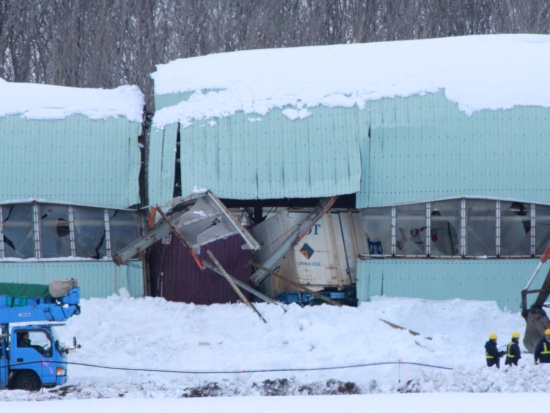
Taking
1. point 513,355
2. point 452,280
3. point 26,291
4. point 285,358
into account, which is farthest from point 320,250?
point 26,291

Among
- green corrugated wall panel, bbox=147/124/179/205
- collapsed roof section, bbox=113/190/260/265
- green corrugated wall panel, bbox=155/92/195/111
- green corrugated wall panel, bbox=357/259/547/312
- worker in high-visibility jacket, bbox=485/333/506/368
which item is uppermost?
green corrugated wall panel, bbox=155/92/195/111

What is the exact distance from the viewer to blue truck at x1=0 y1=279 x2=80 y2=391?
64.8 ft

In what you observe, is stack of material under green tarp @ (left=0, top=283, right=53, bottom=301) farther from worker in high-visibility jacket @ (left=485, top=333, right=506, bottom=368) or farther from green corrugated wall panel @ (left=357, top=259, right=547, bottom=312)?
worker in high-visibility jacket @ (left=485, top=333, right=506, bottom=368)

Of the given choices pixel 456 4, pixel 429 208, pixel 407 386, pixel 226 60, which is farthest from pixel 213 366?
A: pixel 456 4

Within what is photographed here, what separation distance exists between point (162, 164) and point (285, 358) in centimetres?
708

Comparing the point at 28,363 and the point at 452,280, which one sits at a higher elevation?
the point at 452,280

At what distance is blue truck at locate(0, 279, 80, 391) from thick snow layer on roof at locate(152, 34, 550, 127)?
7.42 metres

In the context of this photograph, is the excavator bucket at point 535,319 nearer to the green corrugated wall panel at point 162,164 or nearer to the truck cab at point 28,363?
the green corrugated wall panel at point 162,164

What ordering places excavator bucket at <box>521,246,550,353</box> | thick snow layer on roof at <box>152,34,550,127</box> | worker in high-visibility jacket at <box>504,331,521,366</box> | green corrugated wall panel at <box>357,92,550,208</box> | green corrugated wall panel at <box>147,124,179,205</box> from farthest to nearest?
thick snow layer on roof at <box>152,34,550,127</box>
green corrugated wall panel at <box>147,124,179,205</box>
green corrugated wall panel at <box>357,92,550,208</box>
excavator bucket at <box>521,246,550,353</box>
worker in high-visibility jacket at <box>504,331,521,366</box>

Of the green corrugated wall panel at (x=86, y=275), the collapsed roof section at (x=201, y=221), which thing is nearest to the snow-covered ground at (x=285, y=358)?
the green corrugated wall panel at (x=86, y=275)

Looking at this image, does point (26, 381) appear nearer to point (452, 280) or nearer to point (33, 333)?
point (33, 333)

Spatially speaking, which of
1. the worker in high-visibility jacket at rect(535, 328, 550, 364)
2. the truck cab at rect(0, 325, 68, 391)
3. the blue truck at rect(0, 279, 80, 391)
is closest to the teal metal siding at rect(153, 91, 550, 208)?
the blue truck at rect(0, 279, 80, 391)

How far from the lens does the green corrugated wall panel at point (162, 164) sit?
84.6 feet

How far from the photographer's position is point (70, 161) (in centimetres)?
2673
